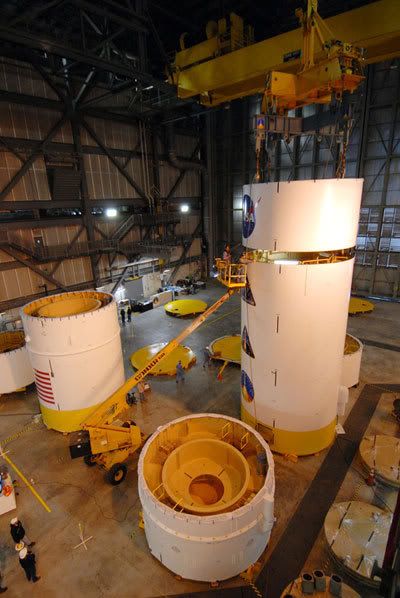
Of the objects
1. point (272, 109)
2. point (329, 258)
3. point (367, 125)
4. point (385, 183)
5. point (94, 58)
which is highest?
point (94, 58)

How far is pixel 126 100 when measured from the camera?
24812mm

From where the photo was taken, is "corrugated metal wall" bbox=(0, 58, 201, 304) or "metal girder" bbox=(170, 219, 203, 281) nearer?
"corrugated metal wall" bbox=(0, 58, 201, 304)

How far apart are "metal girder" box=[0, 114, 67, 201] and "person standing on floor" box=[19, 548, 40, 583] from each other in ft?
59.5

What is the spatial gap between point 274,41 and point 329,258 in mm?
11498

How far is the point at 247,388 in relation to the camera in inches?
421

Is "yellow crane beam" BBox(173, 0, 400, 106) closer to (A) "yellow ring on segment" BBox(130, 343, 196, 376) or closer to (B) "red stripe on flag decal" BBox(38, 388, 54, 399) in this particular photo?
(A) "yellow ring on segment" BBox(130, 343, 196, 376)

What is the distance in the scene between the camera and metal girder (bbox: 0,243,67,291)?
1978 centimetres

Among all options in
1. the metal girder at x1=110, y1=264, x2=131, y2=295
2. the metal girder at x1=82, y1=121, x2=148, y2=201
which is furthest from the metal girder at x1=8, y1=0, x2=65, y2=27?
the metal girder at x1=110, y1=264, x2=131, y2=295

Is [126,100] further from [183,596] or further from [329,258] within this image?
[183,596]

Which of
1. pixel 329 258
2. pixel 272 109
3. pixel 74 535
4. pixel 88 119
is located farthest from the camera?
pixel 88 119

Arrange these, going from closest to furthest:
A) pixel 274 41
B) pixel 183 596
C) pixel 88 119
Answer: pixel 183 596
pixel 274 41
pixel 88 119

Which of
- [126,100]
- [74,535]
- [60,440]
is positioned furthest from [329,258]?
[126,100]

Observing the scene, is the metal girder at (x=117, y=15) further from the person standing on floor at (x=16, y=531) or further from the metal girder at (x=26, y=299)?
the person standing on floor at (x=16, y=531)

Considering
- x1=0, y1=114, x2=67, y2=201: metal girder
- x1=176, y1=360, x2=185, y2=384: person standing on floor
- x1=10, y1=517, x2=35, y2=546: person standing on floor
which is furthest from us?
x1=0, y1=114, x2=67, y2=201: metal girder
